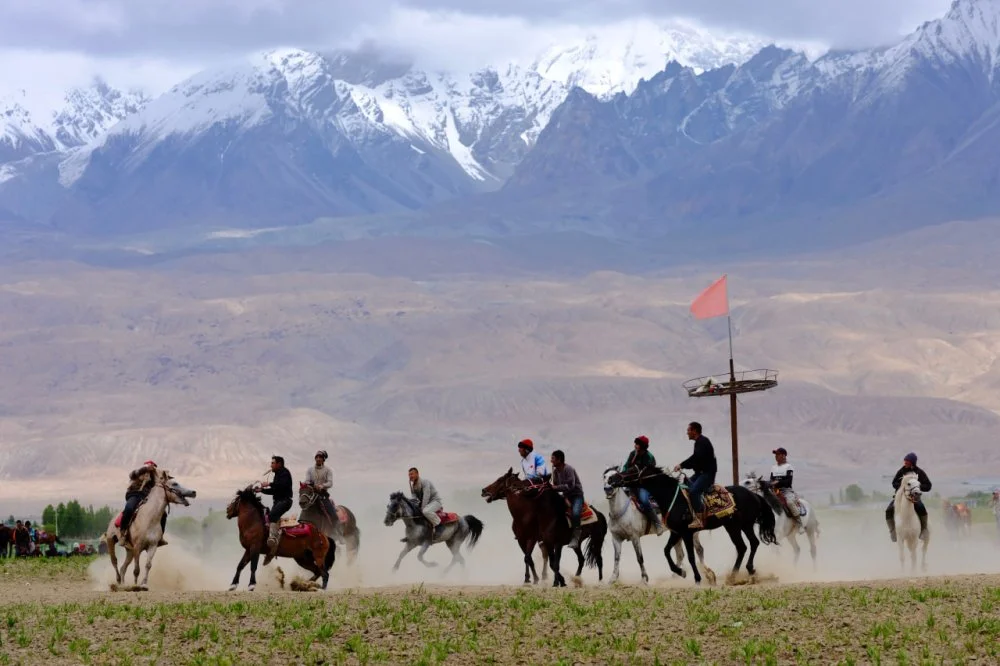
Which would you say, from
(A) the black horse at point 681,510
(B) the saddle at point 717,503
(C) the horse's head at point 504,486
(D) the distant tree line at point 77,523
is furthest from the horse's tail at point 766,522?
(D) the distant tree line at point 77,523

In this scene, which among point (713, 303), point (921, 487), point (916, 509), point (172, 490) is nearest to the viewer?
point (172, 490)

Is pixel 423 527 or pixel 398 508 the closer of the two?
pixel 398 508

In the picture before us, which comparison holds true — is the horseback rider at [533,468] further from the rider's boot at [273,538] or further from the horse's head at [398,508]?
the horse's head at [398,508]

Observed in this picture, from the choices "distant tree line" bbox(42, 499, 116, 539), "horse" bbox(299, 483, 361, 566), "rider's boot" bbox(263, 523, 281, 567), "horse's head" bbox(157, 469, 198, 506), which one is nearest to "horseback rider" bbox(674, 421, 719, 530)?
"rider's boot" bbox(263, 523, 281, 567)

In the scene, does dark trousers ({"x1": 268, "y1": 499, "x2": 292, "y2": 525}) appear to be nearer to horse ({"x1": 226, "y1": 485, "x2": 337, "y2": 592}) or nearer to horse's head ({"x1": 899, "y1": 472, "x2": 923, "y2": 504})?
horse ({"x1": 226, "y1": 485, "x2": 337, "y2": 592})

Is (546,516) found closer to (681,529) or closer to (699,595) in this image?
(681,529)

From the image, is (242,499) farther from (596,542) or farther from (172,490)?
(596,542)

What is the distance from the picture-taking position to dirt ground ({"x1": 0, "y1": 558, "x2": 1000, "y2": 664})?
78.6 ft

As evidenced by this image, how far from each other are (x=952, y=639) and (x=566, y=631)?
4.72 meters

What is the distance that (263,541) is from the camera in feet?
108

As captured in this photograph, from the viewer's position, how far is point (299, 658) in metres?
24.3

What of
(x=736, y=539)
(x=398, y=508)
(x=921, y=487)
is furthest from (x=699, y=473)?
(x=398, y=508)

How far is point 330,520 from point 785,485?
863 cm

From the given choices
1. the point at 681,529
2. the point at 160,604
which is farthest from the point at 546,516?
the point at 160,604
